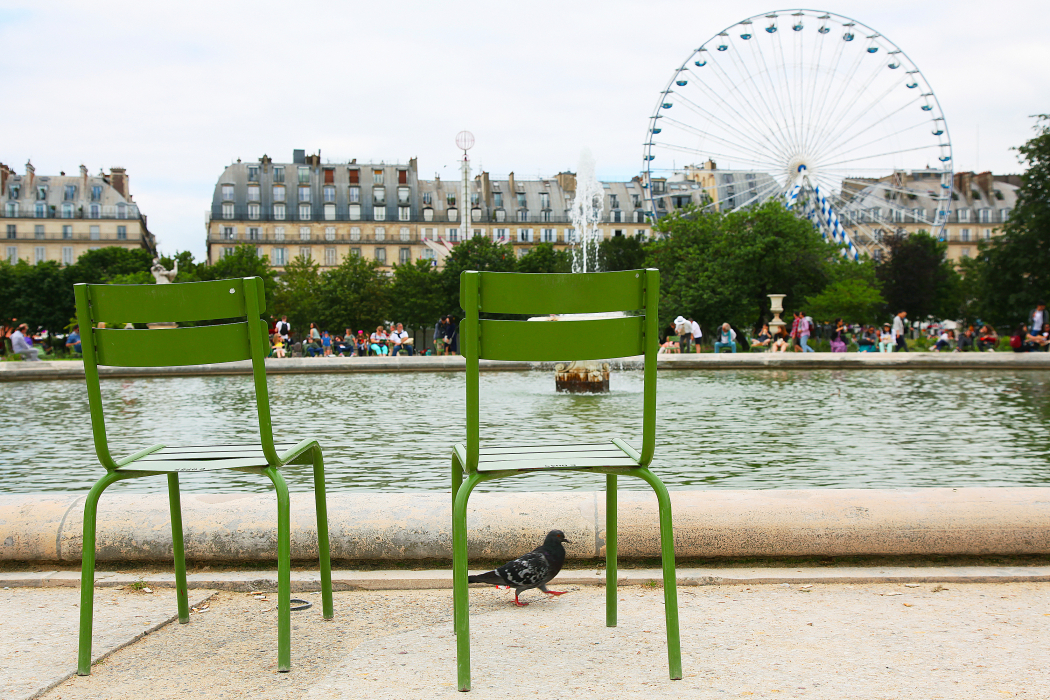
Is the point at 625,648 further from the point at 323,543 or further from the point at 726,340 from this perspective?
the point at 726,340

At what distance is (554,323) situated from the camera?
2.53 m

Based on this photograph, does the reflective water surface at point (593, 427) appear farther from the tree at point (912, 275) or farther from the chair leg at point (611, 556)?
the tree at point (912, 275)

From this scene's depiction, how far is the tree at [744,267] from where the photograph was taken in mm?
44281

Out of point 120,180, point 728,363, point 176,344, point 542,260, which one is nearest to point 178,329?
point 176,344

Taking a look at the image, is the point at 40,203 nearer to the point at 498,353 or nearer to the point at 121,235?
the point at 121,235

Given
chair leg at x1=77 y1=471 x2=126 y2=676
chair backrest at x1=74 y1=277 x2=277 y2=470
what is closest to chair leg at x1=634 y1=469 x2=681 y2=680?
chair backrest at x1=74 y1=277 x2=277 y2=470

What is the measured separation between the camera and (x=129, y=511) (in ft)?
11.9

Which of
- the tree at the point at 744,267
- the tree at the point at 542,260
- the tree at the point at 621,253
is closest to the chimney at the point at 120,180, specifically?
the tree at the point at 542,260

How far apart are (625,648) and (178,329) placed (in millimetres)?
1555

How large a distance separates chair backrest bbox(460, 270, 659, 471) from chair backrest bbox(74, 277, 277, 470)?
0.58 metres

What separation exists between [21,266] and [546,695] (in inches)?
2893

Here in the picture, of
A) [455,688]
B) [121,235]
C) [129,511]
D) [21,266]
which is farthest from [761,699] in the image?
[121,235]

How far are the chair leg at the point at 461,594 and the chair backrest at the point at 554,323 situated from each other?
0.12 metres

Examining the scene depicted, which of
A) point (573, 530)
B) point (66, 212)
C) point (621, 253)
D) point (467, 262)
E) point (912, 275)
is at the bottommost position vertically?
point (573, 530)
